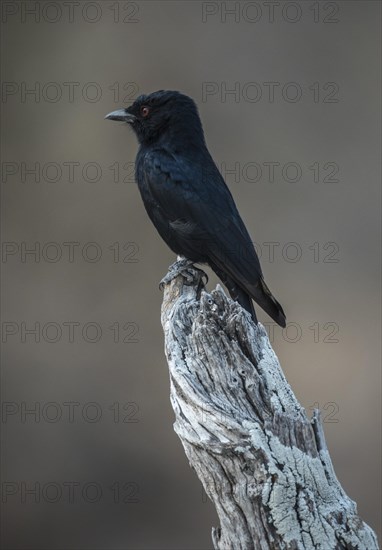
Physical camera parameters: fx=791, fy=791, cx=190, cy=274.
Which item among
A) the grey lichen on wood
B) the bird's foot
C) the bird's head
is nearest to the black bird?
the bird's head

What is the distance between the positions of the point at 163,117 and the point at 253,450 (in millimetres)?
3661

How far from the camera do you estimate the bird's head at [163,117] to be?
19.1 feet

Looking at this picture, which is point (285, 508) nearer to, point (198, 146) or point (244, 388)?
point (244, 388)

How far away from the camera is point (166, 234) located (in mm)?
5496

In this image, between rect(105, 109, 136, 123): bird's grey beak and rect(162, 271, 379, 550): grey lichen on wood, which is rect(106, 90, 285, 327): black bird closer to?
rect(105, 109, 136, 123): bird's grey beak

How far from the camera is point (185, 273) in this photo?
499 cm

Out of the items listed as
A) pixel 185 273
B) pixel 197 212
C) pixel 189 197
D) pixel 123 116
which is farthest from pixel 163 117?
pixel 185 273

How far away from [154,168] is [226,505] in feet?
10.7

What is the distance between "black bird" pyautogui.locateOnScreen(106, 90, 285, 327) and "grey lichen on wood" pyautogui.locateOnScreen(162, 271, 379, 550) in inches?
71.8

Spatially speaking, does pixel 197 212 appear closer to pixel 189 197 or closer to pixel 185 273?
pixel 189 197

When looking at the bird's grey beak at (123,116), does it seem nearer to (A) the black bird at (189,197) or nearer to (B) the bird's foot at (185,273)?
(A) the black bird at (189,197)

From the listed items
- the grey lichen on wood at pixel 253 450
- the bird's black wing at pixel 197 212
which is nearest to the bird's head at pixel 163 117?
the bird's black wing at pixel 197 212

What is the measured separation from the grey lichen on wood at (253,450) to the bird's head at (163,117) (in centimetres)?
293

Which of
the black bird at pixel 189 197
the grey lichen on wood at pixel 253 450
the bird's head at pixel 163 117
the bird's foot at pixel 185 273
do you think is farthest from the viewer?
the bird's head at pixel 163 117
